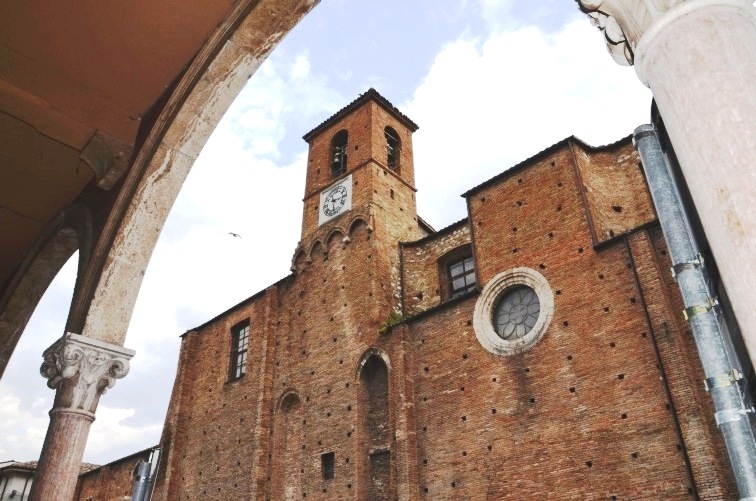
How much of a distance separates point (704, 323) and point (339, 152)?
1637 centimetres

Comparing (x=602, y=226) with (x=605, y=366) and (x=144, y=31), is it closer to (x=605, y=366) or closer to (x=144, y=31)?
(x=605, y=366)

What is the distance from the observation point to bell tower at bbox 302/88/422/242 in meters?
16.2

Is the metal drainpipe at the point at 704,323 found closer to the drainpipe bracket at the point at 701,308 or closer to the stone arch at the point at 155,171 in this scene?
the drainpipe bracket at the point at 701,308

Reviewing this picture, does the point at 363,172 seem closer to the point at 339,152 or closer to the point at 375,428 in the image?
the point at 339,152

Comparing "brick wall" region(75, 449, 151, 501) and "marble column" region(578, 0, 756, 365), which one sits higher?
"brick wall" region(75, 449, 151, 501)

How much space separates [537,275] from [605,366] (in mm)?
2255

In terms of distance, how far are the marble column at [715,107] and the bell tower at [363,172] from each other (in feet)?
44.3

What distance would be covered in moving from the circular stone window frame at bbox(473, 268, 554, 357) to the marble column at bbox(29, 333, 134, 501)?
322 inches

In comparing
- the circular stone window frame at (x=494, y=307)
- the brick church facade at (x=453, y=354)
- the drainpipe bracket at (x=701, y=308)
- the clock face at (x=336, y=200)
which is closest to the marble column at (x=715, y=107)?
the drainpipe bracket at (x=701, y=308)

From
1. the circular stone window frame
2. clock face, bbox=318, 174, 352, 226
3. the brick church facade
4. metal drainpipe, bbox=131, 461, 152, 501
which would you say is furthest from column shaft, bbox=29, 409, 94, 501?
clock face, bbox=318, 174, 352, 226

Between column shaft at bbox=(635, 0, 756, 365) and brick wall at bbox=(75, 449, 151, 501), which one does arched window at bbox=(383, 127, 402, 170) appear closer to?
brick wall at bbox=(75, 449, 151, 501)

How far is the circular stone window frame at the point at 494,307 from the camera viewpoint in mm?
10930

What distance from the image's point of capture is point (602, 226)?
37.9 feet

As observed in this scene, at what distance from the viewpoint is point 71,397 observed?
12.7ft
